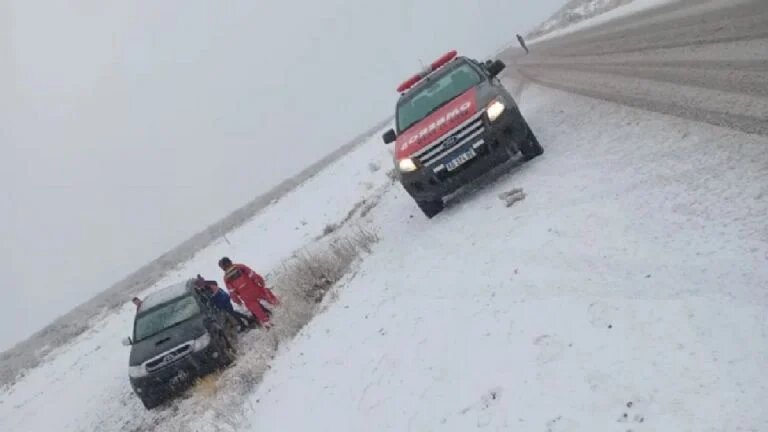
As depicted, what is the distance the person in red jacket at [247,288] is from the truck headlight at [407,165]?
374 cm

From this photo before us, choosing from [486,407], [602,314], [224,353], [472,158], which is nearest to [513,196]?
[472,158]

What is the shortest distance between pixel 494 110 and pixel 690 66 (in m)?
2.70

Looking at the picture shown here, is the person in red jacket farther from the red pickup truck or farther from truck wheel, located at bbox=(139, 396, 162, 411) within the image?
the red pickup truck

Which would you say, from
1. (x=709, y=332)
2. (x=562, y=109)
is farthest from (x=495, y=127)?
(x=709, y=332)

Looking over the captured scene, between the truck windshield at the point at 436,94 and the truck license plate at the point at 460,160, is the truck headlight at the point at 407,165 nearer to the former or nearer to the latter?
the truck license plate at the point at 460,160

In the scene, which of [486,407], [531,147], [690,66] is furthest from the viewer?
[531,147]

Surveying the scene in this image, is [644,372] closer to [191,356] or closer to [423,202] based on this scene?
[423,202]

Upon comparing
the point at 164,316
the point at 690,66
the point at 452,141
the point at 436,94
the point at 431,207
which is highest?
the point at 436,94

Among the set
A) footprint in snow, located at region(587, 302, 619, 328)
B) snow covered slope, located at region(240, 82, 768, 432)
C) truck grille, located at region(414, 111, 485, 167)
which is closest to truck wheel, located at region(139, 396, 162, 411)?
snow covered slope, located at region(240, 82, 768, 432)

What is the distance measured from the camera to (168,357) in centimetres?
1128

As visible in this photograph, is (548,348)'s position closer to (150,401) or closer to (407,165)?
(407,165)

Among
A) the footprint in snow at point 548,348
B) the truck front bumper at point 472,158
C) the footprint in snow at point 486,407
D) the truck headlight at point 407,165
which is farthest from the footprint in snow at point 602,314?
the truck headlight at point 407,165

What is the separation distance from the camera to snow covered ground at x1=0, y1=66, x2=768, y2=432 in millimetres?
3793

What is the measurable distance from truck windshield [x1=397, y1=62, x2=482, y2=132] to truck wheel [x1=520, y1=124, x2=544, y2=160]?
1.56m
